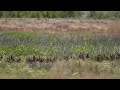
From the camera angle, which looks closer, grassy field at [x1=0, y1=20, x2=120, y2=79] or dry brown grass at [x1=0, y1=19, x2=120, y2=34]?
grassy field at [x1=0, y1=20, x2=120, y2=79]

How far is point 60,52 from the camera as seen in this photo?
7.27 meters

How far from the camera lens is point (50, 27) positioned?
8781 millimetres

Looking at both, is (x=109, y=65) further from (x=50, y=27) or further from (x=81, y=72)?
(x=50, y=27)

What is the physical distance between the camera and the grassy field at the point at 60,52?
6273mm

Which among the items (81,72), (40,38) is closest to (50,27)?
(40,38)

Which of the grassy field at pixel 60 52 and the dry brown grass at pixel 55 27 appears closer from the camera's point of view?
the grassy field at pixel 60 52

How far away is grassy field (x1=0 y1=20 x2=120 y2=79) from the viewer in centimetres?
627

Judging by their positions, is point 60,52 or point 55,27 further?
point 55,27

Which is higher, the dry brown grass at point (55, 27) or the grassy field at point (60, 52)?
the dry brown grass at point (55, 27)

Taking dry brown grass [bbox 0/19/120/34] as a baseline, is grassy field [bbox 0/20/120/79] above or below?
below

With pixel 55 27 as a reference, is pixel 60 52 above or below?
below

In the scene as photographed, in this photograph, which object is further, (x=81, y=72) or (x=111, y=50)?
(x=111, y=50)
